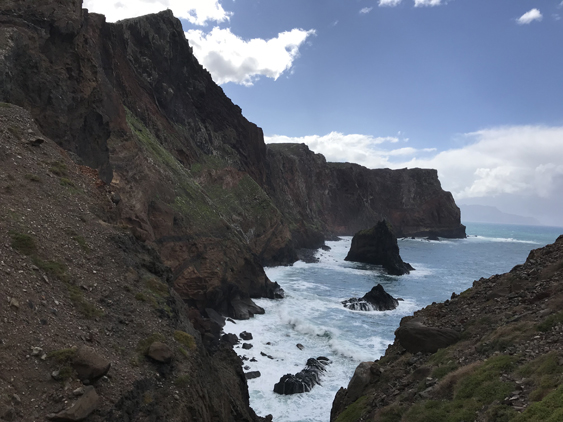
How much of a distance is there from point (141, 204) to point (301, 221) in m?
67.7

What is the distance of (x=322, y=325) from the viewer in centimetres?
3628

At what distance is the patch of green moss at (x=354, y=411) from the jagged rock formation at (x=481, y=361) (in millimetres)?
49

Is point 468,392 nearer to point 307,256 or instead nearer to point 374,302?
point 374,302

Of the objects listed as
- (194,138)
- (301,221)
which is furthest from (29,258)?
(301,221)

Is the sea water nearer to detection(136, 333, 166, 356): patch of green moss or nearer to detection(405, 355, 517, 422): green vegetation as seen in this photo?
detection(136, 333, 166, 356): patch of green moss

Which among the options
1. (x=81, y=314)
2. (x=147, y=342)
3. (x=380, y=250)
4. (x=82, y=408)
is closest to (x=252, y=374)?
(x=147, y=342)

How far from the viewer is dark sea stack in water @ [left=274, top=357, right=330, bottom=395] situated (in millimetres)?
22828

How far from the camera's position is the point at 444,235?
527 feet

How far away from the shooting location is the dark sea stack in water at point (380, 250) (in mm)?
71500

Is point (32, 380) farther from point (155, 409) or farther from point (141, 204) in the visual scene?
point (141, 204)

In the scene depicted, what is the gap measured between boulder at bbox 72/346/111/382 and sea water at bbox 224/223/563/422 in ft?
43.4

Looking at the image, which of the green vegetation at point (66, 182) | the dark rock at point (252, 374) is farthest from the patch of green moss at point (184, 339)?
the dark rock at point (252, 374)

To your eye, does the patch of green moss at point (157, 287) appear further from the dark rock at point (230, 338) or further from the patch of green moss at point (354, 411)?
the dark rock at point (230, 338)

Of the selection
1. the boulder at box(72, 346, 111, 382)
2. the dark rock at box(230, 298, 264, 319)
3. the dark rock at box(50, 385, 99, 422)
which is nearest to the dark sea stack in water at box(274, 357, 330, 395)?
the dark rock at box(230, 298, 264, 319)
